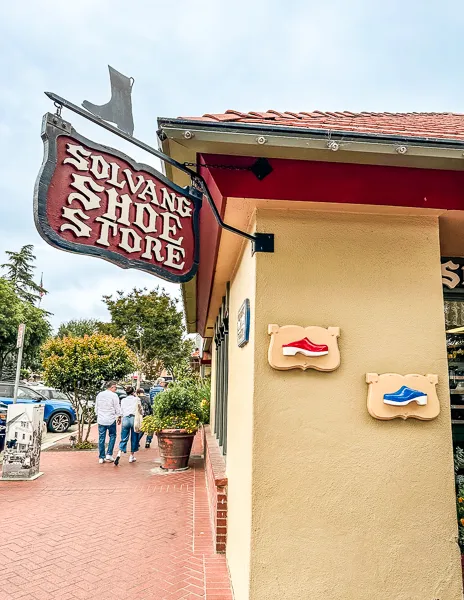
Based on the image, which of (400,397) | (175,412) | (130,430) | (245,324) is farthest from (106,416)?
(400,397)

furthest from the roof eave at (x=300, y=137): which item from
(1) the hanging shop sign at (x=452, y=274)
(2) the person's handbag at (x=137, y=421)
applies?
(2) the person's handbag at (x=137, y=421)

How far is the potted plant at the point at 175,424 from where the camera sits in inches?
326

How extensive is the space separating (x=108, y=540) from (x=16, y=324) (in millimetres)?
23823

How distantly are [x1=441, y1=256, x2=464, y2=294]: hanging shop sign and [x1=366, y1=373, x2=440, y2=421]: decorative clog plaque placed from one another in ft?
3.77

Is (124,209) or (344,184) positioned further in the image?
(344,184)

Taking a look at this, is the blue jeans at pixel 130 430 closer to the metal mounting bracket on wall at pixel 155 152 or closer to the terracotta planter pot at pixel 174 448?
the terracotta planter pot at pixel 174 448

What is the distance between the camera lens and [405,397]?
9.09 ft

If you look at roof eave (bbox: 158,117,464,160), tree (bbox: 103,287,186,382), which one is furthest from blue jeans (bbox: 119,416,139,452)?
tree (bbox: 103,287,186,382)

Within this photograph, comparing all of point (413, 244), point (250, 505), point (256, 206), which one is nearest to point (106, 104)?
point (256, 206)

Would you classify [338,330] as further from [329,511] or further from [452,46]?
[452,46]

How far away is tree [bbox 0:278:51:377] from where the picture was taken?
80.9ft

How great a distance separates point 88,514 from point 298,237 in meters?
4.82

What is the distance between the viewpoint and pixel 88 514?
5.60 meters

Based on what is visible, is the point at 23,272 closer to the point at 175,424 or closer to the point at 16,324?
the point at 16,324
